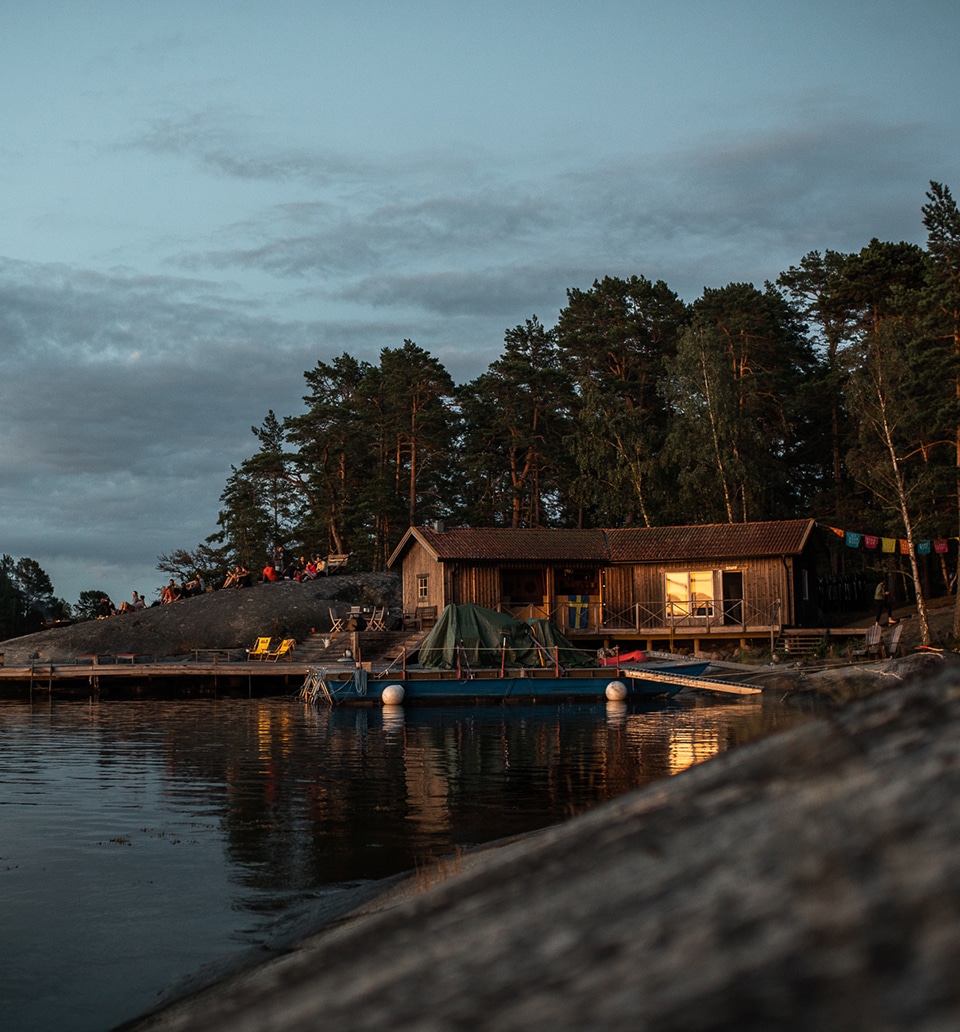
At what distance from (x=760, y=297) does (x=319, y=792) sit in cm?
4623

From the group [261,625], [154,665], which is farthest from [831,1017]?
[261,625]

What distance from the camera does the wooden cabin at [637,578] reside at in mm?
39031

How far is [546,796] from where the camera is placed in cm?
1346

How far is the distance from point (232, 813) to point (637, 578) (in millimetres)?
29856

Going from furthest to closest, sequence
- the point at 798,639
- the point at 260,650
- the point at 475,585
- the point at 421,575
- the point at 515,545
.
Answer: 1. the point at 421,575
2. the point at 515,545
3. the point at 475,585
4. the point at 260,650
5. the point at 798,639

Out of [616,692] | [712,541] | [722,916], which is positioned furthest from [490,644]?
[722,916]

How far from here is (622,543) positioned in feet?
135

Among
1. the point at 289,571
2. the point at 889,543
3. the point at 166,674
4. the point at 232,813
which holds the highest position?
the point at 889,543

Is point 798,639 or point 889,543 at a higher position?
point 889,543

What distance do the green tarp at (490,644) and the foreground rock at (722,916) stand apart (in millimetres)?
28895

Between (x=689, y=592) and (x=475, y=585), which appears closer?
(x=475, y=585)

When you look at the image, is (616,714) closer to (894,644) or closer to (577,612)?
(894,644)

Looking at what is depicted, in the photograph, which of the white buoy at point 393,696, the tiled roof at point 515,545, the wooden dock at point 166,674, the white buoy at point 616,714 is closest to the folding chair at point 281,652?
the wooden dock at point 166,674

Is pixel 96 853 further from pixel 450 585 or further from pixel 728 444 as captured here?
pixel 728 444
